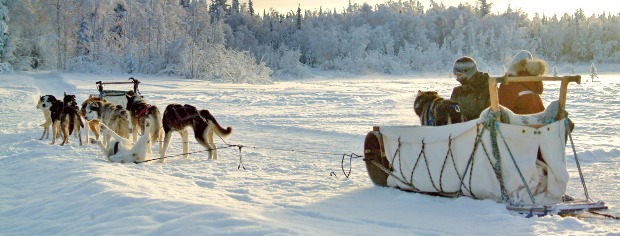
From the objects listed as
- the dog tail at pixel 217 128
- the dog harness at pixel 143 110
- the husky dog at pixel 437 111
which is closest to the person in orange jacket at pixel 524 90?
the husky dog at pixel 437 111

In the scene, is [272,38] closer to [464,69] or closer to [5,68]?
[5,68]

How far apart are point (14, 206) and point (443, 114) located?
12.8 ft

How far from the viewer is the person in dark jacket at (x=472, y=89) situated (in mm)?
5602

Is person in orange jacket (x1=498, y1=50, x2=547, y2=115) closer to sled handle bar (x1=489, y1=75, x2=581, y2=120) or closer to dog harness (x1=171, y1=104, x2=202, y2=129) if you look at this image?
sled handle bar (x1=489, y1=75, x2=581, y2=120)

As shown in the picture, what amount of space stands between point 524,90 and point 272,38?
8510 cm

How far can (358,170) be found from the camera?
7477 mm

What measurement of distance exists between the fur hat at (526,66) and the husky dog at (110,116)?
21.1 ft

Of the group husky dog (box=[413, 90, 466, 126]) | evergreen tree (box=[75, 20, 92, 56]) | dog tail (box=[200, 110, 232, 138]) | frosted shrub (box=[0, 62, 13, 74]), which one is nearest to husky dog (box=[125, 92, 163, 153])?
dog tail (box=[200, 110, 232, 138])

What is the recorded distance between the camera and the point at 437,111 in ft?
18.7

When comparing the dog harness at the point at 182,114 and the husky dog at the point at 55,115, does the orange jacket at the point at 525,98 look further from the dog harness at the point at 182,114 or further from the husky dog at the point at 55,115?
the husky dog at the point at 55,115

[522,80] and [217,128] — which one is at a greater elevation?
[522,80]

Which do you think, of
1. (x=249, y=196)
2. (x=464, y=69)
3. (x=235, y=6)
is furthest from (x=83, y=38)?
(x=235, y=6)

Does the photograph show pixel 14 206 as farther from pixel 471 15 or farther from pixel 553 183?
pixel 471 15

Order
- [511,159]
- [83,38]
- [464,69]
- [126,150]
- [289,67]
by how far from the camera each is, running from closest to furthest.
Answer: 1. [511,159]
2. [464,69]
3. [126,150]
4. [83,38]
5. [289,67]
